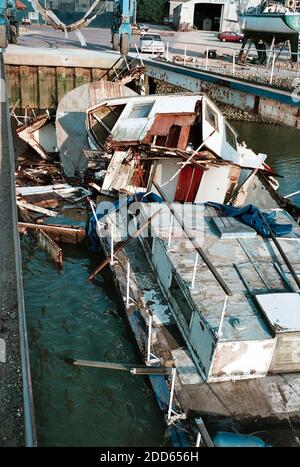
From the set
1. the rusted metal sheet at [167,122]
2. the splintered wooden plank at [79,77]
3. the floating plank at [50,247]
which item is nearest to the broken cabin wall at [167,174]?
the rusted metal sheet at [167,122]

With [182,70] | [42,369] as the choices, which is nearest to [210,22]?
[182,70]

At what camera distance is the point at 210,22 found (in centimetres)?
6134

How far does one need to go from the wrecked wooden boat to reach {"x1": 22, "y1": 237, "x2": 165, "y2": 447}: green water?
0.61 metres

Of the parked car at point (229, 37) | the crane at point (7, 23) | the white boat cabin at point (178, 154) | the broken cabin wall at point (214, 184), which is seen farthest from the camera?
the parked car at point (229, 37)

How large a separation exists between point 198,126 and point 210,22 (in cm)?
5249

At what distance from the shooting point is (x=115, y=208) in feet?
47.3

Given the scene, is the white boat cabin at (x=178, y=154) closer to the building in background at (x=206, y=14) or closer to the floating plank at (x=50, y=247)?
the floating plank at (x=50, y=247)

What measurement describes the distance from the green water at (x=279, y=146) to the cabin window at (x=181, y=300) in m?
10.5

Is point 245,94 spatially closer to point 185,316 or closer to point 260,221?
point 260,221

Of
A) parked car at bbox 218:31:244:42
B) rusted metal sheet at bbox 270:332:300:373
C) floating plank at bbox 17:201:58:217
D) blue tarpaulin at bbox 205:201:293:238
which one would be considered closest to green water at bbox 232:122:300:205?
blue tarpaulin at bbox 205:201:293:238

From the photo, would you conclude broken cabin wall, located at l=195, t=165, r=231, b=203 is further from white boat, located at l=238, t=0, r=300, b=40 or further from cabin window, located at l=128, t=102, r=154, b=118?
white boat, located at l=238, t=0, r=300, b=40

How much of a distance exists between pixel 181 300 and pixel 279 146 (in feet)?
65.2

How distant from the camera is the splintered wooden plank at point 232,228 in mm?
10492
